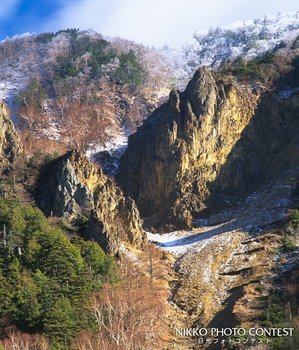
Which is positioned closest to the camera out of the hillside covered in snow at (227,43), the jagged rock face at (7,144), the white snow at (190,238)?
the white snow at (190,238)

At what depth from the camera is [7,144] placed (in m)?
52.4

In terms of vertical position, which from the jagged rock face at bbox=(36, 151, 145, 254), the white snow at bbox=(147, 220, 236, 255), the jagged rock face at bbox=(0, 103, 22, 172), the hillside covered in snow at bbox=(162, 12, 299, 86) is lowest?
the white snow at bbox=(147, 220, 236, 255)

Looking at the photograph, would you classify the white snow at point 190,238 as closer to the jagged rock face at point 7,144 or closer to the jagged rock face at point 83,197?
the jagged rock face at point 83,197

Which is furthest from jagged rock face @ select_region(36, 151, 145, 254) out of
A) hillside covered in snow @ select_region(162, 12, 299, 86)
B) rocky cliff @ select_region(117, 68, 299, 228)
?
hillside covered in snow @ select_region(162, 12, 299, 86)

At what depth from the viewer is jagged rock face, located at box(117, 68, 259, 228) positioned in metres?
58.9

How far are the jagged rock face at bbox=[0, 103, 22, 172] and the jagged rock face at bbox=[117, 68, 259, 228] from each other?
14675mm

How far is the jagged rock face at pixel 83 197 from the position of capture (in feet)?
155

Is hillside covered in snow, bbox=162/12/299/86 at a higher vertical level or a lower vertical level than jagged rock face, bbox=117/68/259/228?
A: higher

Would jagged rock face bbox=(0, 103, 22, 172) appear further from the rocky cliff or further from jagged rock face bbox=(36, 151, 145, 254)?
the rocky cliff

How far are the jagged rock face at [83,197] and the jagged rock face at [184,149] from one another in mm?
7643

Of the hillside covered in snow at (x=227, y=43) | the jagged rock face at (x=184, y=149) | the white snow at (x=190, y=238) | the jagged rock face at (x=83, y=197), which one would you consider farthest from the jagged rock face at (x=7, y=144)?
the hillside covered in snow at (x=227, y=43)

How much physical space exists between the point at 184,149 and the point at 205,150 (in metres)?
3.00

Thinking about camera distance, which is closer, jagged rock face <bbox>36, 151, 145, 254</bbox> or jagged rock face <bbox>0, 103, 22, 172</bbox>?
jagged rock face <bbox>36, 151, 145, 254</bbox>

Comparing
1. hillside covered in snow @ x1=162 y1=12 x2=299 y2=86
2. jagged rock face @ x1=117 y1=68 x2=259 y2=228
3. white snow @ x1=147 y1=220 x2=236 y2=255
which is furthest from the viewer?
hillside covered in snow @ x1=162 y1=12 x2=299 y2=86
